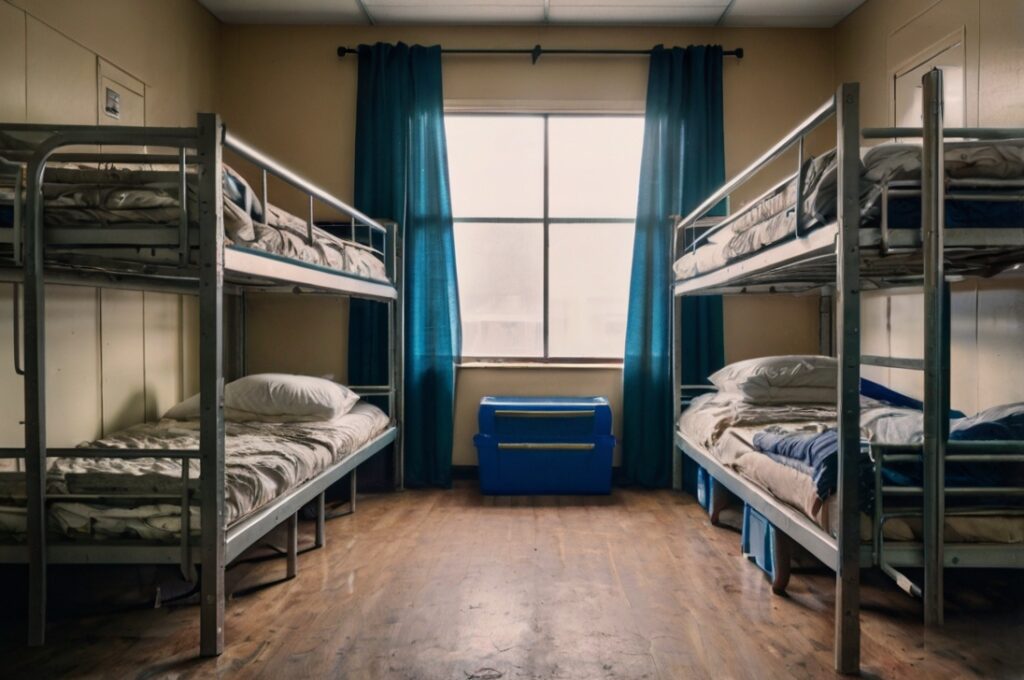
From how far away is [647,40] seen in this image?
15.6 feet

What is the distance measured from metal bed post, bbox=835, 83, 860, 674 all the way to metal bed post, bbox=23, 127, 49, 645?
232cm

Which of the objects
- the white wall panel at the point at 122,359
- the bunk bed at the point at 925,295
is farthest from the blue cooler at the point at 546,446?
the bunk bed at the point at 925,295

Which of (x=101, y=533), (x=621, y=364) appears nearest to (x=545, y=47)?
(x=621, y=364)

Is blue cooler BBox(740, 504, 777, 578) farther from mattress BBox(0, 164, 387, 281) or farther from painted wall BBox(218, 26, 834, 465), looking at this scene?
mattress BBox(0, 164, 387, 281)

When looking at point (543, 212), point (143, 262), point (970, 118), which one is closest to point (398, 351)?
point (543, 212)

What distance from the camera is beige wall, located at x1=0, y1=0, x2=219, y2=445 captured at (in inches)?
114

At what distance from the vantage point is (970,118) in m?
3.41

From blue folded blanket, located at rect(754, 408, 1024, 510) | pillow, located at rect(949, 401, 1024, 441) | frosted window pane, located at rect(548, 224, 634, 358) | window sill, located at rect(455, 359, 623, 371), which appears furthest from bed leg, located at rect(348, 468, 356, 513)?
pillow, located at rect(949, 401, 1024, 441)

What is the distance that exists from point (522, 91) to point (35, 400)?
3.58 meters

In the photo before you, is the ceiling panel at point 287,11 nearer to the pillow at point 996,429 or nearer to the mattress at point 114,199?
the mattress at point 114,199

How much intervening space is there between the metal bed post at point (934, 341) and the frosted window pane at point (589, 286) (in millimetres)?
2972

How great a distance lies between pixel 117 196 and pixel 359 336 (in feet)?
8.62

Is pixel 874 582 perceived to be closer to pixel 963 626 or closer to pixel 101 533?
pixel 963 626

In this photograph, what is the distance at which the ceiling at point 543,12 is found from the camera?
4.42 metres
